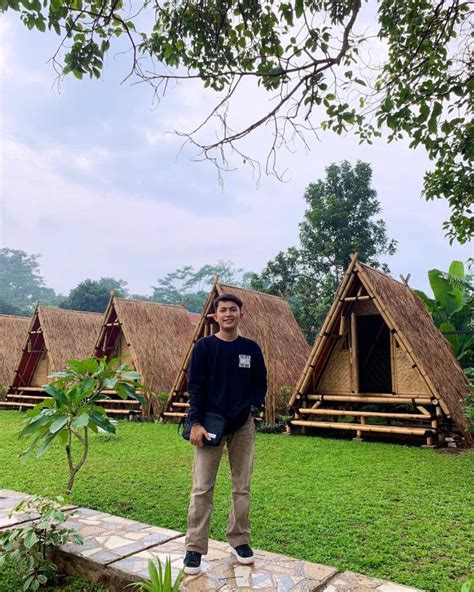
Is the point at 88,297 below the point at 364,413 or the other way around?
the other way around

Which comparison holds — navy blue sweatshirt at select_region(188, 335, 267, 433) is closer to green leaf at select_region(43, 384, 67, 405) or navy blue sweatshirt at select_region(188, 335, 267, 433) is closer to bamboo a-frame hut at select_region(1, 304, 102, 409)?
green leaf at select_region(43, 384, 67, 405)

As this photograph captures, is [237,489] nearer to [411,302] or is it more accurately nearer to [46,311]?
[411,302]

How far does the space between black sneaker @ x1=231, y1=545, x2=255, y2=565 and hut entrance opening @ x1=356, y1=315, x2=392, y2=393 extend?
638 cm

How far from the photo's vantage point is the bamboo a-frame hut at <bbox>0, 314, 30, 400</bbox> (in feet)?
45.1

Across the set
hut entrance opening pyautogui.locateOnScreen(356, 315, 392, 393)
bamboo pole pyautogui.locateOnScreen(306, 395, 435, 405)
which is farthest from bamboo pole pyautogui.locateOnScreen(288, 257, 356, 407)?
hut entrance opening pyautogui.locateOnScreen(356, 315, 392, 393)

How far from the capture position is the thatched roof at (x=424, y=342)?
6465 millimetres

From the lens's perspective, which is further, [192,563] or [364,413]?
[364,413]

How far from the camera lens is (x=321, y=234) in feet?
49.5

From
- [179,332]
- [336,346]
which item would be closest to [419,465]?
[336,346]

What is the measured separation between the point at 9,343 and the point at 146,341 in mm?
5892

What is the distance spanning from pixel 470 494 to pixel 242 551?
2.41 m

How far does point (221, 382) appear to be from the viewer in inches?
111

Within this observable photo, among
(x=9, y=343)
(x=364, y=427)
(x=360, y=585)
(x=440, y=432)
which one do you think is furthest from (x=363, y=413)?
(x=9, y=343)

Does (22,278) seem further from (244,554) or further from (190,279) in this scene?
(244,554)
